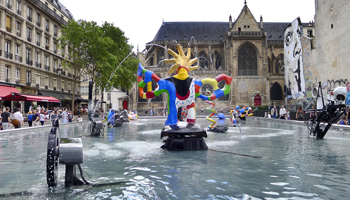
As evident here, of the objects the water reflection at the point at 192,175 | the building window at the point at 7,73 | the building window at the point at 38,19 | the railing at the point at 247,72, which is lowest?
the water reflection at the point at 192,175

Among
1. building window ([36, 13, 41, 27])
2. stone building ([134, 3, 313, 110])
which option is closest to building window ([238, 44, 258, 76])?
stone building ([134, 3, 313, 110])

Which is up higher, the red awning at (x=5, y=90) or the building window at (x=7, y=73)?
the building window at (x=7, y=73)

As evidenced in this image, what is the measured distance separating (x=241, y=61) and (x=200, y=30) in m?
12.3

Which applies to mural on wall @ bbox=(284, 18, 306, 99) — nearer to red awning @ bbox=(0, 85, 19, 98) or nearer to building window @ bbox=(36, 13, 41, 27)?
red awning @ bbox=(0, 85, 19, 98)

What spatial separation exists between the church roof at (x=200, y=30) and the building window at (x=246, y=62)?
23.1 ft

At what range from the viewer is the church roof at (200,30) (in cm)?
5311

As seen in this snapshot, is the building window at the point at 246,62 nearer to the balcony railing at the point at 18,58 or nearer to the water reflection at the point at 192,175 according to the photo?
the balcony railing at the point at 18,58

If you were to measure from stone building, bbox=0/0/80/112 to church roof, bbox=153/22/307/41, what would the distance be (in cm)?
2194

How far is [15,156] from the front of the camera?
21.3ft

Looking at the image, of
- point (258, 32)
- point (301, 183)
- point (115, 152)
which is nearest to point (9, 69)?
point (115, 152)

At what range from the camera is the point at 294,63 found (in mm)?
30922

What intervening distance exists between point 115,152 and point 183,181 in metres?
3.32

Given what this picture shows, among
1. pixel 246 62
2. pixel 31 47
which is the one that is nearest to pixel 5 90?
pixel 31 47

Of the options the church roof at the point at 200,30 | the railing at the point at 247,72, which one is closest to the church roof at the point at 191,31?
the church roof at the point at 200,30
